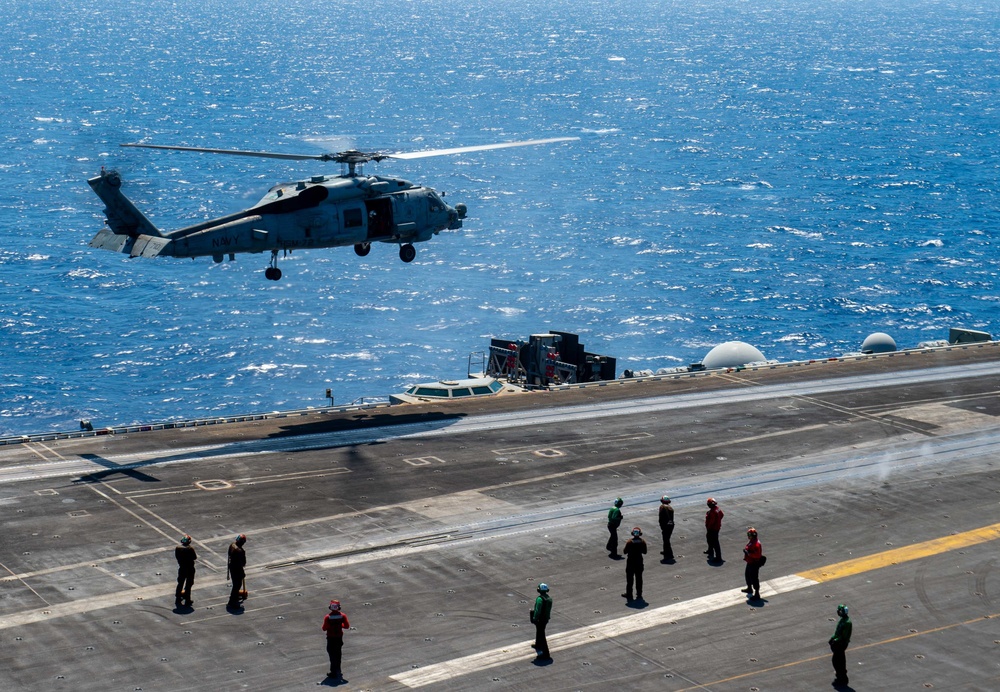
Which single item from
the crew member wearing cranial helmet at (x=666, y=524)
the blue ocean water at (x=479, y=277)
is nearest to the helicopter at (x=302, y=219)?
the blue ocean water at (x=479, y=277)

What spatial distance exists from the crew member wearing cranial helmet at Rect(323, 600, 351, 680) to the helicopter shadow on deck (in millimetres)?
16262

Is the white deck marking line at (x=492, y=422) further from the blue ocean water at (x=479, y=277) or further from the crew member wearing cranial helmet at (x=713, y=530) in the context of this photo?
the crew member wearing cranial helmet at (x=713, y=530)

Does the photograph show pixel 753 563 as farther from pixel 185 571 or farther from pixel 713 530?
pixel 185 571

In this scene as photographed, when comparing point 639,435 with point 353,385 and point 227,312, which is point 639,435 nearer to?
point 353,385

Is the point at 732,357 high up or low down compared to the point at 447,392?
up

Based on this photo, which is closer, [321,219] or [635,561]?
[635,561]

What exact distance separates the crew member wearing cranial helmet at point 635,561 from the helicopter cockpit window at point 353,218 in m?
22.4

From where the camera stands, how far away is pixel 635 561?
34000 mm

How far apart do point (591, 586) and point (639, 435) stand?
16239mm

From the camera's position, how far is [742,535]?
3991cm

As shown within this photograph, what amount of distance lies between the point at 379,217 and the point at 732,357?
24323 mm

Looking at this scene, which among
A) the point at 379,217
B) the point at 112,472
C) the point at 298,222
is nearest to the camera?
the point at 112,472

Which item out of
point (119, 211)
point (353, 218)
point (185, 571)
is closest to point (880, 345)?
point (353, 218)

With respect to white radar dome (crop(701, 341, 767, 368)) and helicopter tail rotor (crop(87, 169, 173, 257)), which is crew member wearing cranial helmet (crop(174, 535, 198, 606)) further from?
white radar dome (crop(701, 341, 767, 368))
